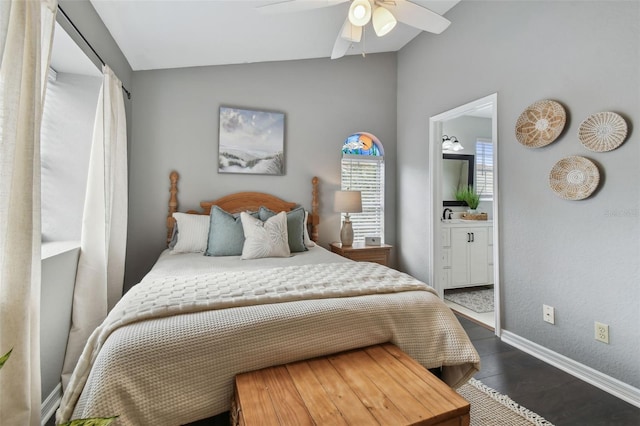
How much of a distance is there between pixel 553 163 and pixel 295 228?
214 centimetres

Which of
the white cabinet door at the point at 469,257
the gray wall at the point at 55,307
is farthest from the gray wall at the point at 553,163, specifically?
the gray wall at the point at 55,307

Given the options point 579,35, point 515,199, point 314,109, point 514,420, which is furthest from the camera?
point 314,109

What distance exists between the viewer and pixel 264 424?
98cm

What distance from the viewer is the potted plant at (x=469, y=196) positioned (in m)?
4.46

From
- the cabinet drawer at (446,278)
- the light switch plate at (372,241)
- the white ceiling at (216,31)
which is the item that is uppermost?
the white ceiling at (216,31)

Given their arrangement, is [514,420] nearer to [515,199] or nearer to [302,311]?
[302,311]

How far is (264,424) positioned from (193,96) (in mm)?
3220

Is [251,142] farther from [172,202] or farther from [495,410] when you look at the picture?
[495,410]

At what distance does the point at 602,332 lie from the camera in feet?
6.48

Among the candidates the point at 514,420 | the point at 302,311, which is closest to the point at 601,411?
the point at 514,420

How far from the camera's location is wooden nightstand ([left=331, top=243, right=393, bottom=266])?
3479 millimetres

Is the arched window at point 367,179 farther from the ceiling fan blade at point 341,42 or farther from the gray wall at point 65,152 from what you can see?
the gray wall at point 65,152

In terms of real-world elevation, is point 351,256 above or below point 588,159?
below

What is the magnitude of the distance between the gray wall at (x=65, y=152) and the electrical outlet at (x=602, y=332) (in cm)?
357
